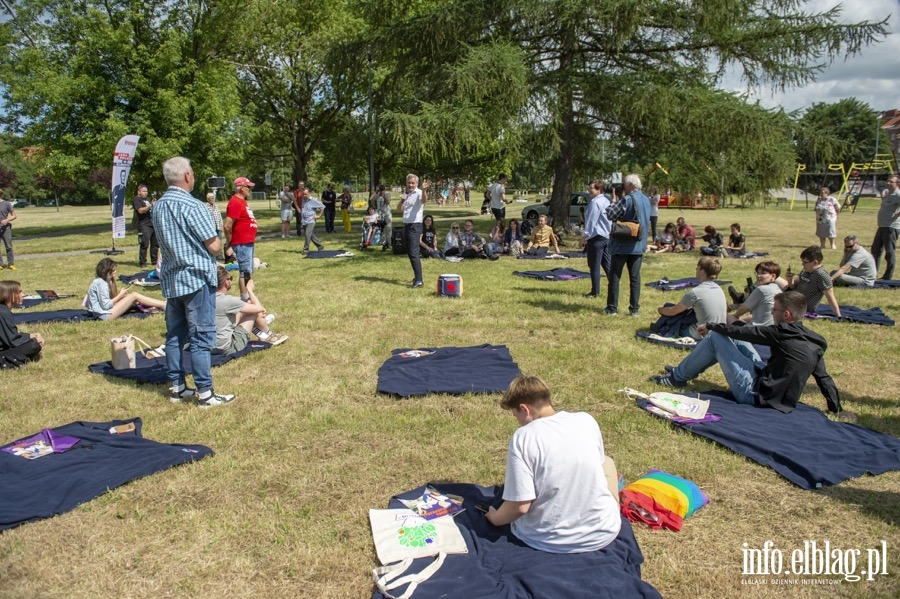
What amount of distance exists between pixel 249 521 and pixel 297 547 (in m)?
0.44

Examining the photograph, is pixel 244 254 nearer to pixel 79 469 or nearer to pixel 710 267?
pixel 79 469

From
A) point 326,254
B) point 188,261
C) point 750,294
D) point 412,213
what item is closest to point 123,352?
point 188,261

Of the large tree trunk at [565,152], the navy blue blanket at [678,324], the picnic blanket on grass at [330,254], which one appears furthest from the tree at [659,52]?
the navy blue blanket at [678,324]

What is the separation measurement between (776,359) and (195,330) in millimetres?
4909

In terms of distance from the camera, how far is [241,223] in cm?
905

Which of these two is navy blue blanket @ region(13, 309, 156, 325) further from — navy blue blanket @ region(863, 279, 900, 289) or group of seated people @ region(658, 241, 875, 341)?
navy blue blanket @ region(863, 279, 900, 289)

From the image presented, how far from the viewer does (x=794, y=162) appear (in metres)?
16.2

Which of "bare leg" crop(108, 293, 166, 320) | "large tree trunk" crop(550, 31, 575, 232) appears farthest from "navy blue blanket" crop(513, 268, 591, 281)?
"bare leg" crop(108, 293, 166, 320)

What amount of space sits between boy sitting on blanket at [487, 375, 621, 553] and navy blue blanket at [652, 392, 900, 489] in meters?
1.80

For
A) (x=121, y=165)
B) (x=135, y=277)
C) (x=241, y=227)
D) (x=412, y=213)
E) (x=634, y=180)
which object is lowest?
(x=135, y=277)

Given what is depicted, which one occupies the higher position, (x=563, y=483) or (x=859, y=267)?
(x=859, y=267)

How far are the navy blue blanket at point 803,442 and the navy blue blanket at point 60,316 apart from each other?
776cm

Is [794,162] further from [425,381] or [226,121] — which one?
[226,121]

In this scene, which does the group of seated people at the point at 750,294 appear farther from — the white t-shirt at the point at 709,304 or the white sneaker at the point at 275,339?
the white sneaker at the point at 275,339
